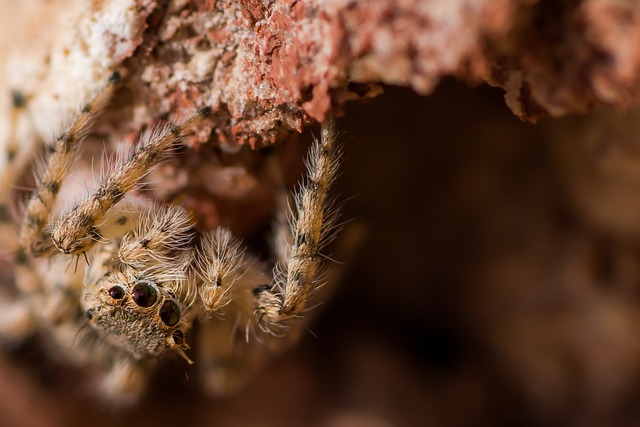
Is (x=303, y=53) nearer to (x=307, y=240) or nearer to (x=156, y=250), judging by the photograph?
(x=307, y=240)

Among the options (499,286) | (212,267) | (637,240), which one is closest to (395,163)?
(499,286)

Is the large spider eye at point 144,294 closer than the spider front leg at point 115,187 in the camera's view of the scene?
No

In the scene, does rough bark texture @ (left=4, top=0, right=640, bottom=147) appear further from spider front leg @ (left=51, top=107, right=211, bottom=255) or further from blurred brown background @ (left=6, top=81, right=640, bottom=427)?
blurred brown background @ (left=6, top=81, right=640, bottom=427)

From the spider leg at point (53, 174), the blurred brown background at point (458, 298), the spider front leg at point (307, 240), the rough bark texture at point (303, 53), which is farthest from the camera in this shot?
the blurred brown background at point (458, 298)

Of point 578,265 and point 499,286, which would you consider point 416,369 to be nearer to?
point 499,286

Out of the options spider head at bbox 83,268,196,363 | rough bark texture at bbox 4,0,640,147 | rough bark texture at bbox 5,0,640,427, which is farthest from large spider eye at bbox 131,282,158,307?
rough bark texture at bbox 4,0,640,147

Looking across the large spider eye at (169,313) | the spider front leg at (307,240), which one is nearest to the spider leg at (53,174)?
the large spider eye at (169,313)

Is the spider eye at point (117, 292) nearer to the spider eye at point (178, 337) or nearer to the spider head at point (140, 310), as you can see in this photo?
the spider head at point (140, 310)
